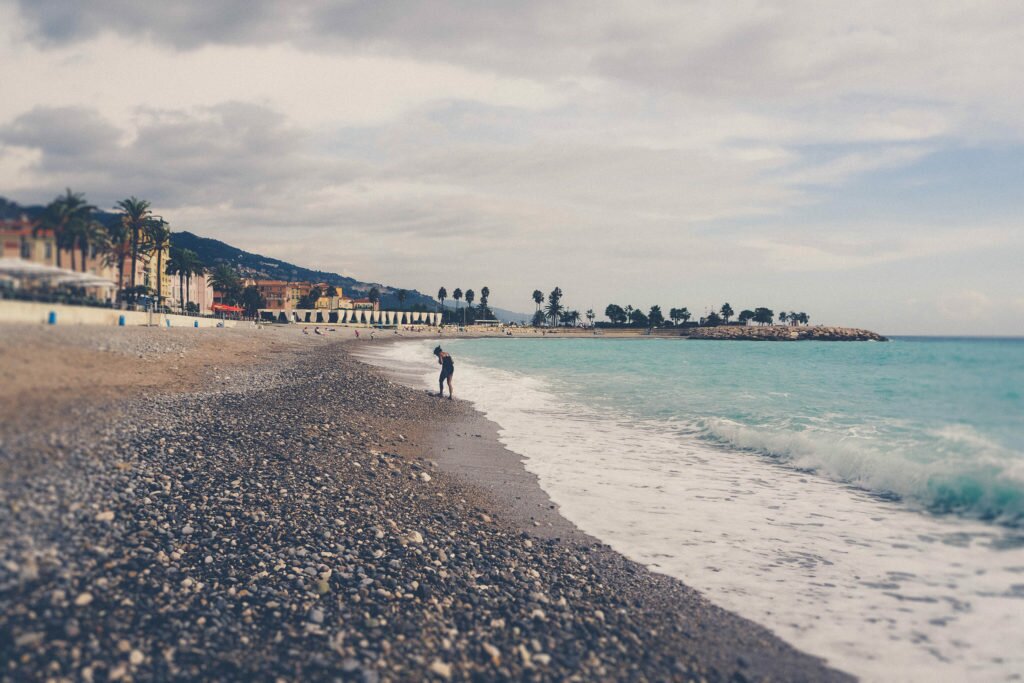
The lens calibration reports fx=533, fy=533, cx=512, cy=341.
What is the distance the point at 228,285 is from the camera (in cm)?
10019

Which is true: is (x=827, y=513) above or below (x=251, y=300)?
below

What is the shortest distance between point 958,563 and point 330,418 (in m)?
14.4

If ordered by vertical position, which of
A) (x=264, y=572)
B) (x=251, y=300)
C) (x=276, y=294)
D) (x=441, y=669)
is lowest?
(x=441, y=669)

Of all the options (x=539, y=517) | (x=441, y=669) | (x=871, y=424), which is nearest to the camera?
(x=441, y=669)

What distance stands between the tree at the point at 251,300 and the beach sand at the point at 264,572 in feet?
416

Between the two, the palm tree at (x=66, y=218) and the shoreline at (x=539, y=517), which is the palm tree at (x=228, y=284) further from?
the palm tree at (x=66, y=218)

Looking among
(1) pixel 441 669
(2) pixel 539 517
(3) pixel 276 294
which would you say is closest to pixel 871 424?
(2) pixel 539 517

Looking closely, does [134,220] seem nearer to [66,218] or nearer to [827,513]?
[66,218]

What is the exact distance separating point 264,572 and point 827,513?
993 cm

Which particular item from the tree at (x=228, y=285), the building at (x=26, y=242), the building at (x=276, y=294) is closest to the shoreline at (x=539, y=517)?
the building at (x=26, y=242)

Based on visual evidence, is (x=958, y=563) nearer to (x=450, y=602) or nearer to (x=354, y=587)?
(x=450, y=602)

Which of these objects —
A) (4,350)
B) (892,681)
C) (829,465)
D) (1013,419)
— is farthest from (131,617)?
(1013,419)

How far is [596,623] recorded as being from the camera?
585cm

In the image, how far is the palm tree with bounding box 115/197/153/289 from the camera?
5160 mm
